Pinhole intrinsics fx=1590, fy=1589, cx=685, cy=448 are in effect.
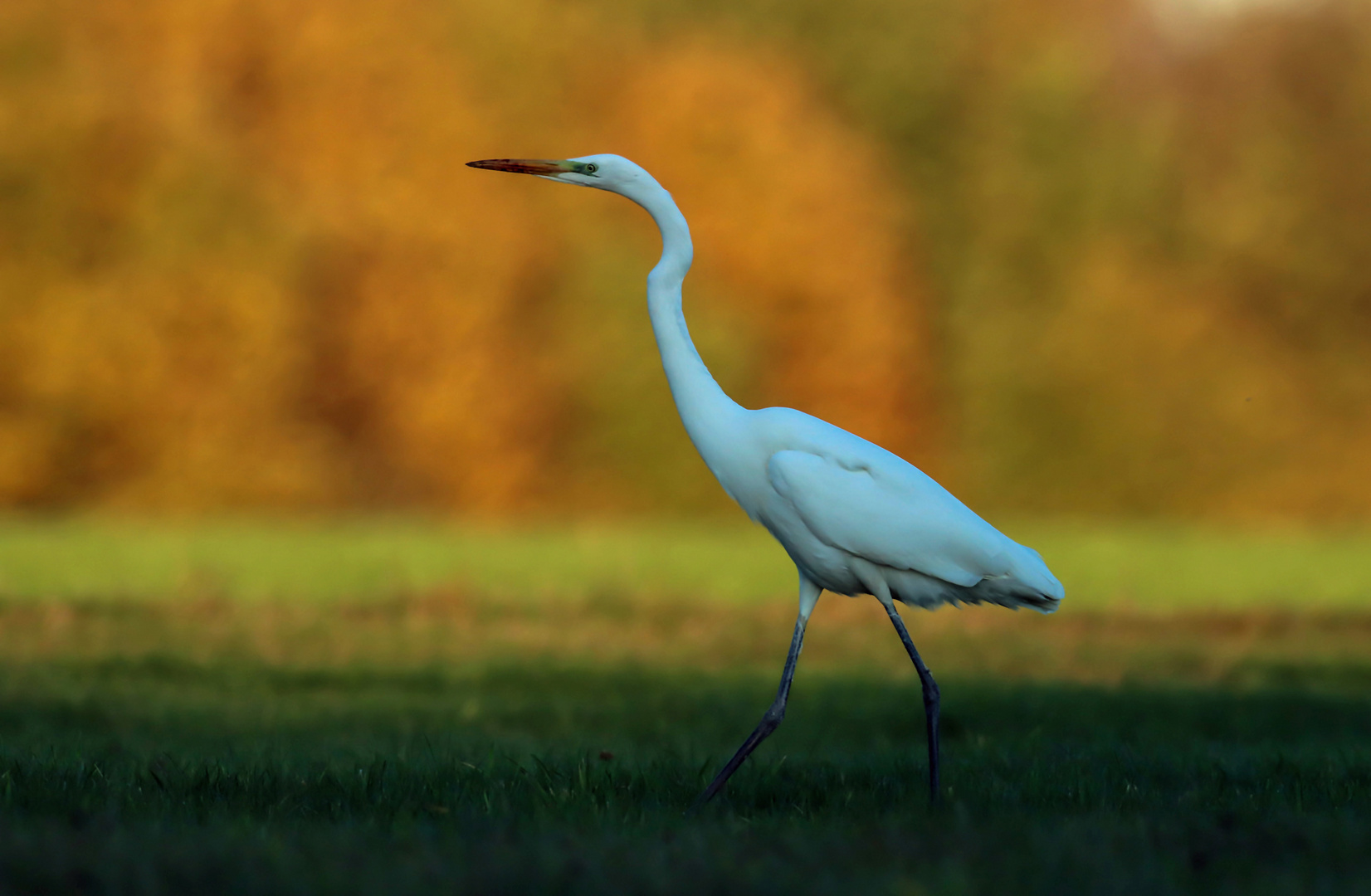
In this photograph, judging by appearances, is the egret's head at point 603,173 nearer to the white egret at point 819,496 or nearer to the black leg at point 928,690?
the white egret at point 819,496

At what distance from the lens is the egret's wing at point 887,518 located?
6.26m

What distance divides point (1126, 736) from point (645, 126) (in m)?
34.8

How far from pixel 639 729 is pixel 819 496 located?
459 centimetres

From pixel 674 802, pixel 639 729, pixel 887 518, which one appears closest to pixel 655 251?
pixel 639 729

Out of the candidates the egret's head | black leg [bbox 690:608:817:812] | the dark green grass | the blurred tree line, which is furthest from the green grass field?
the blurred tree line

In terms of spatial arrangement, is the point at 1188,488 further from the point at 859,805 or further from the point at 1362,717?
the point at 859,805

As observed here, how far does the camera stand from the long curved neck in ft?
21.1

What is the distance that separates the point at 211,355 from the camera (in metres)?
37.4

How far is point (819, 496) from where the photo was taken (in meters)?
6.24

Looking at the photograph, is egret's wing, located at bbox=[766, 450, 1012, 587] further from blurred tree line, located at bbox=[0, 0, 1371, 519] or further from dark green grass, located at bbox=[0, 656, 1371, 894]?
blurred tree line, located at bbox=[0, 0, 1371, 519]

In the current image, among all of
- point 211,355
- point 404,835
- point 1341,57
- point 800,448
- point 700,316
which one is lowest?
point 404,835

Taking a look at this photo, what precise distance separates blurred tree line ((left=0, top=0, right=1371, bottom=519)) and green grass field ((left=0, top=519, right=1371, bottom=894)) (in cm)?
1261

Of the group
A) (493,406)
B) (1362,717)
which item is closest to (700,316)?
(493,406)

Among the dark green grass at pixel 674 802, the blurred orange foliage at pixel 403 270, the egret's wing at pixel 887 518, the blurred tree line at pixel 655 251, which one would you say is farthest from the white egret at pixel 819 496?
the blurred orange foliage at pixel 403 270
